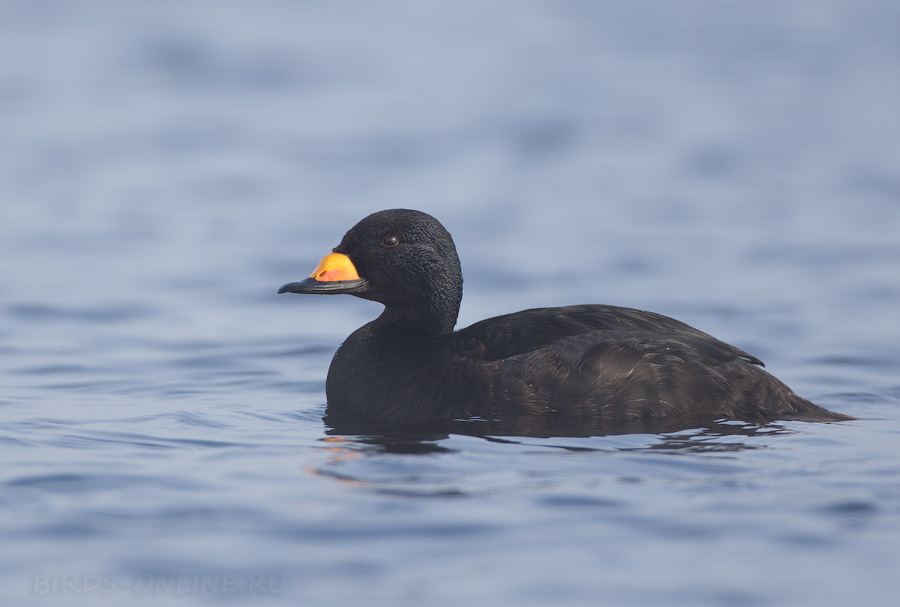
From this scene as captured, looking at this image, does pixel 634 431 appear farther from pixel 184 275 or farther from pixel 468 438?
pixel 184 275

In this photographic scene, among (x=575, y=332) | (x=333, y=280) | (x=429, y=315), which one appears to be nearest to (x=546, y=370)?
(x=575, y=332)

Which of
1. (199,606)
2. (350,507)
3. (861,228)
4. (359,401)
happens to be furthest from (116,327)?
(861,228)

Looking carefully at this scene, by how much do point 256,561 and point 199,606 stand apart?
1.01ft

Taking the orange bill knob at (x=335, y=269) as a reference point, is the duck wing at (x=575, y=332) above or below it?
below

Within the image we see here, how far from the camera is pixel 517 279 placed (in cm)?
993

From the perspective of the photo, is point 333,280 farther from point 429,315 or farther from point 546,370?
point 546,370

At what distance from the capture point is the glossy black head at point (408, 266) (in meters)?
6.68

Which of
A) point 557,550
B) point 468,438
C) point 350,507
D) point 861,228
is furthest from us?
point 861,228

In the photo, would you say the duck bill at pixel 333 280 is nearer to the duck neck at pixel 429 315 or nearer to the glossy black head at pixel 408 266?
the glossy black head at pixel 408 266

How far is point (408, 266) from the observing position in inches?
263

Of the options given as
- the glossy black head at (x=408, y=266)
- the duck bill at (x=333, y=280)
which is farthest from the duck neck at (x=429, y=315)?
the duck bill at (x=333, y=280)

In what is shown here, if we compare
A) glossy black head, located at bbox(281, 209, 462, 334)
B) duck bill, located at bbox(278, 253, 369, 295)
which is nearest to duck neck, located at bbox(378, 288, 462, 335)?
glossy black head, located at bbox(281, 209, 462, 334)

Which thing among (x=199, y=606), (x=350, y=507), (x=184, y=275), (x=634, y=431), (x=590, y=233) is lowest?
(x=199, y=606)

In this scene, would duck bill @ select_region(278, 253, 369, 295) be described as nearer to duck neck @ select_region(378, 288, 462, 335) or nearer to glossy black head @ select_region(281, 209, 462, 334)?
glossy black head @ select_region(281, 209, 462, 334)
